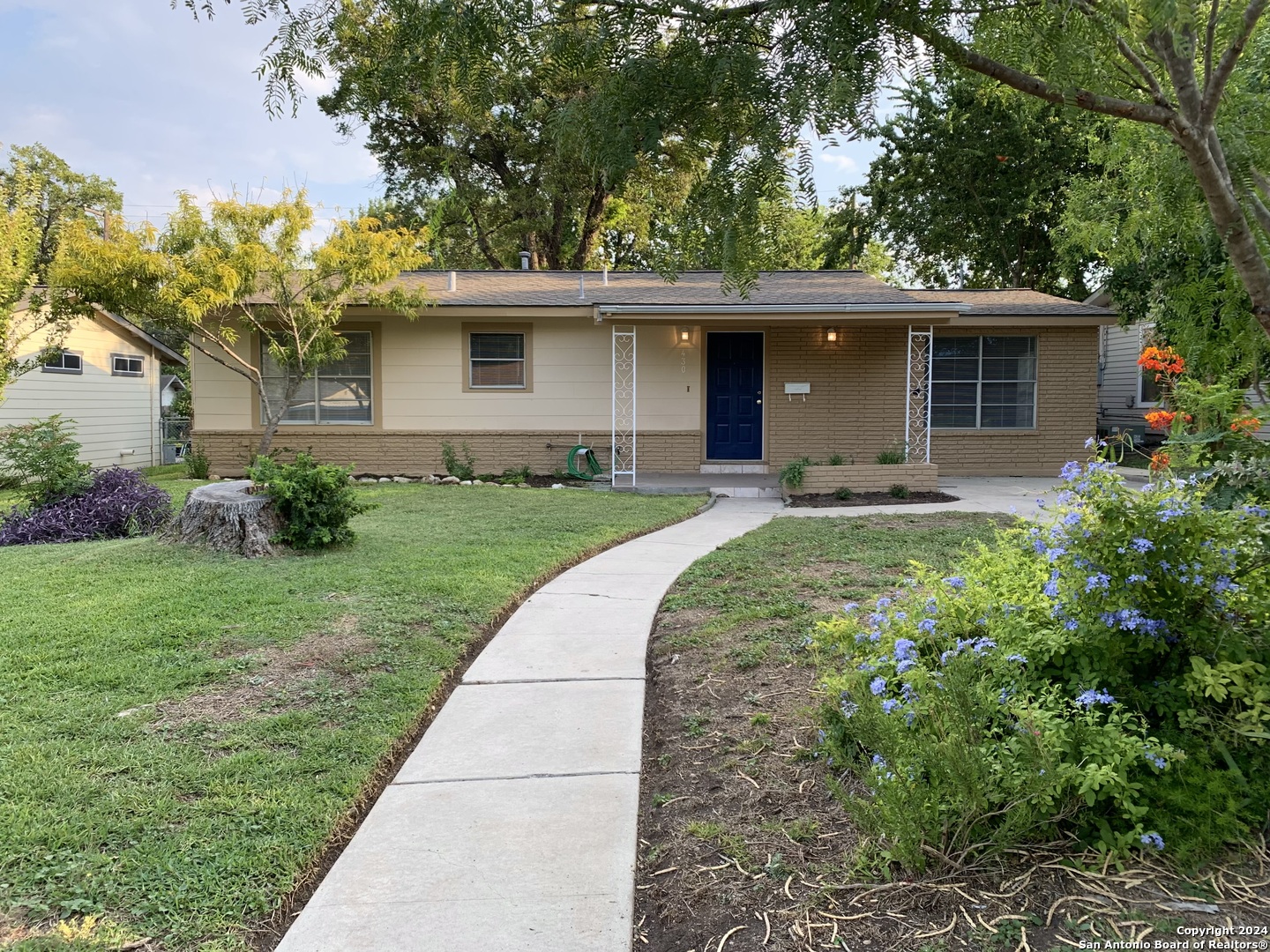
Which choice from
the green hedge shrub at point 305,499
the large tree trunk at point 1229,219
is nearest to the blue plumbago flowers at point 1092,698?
the large tree trunk at point 1229,219

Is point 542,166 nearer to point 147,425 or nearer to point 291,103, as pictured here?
point 147,425

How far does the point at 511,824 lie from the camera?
269 cm

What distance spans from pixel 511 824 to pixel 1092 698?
1.82 m

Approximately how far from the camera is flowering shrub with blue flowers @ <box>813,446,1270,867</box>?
83.0 inches

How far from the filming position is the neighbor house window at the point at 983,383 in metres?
14.2

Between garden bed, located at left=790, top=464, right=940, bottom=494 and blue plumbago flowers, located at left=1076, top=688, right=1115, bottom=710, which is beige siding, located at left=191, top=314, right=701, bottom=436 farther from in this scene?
blue plumbago flowers, located at left=1076, top=688, right=1115, bottom=710

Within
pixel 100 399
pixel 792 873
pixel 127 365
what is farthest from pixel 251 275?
pixel 792 873

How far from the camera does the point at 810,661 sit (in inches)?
156

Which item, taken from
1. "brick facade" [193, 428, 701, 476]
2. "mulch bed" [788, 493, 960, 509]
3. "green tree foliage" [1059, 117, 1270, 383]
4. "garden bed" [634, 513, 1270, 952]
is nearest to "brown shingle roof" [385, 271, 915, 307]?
"brick facade" [193, 428, 701, 476]

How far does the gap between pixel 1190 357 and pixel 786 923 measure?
9.49 feet

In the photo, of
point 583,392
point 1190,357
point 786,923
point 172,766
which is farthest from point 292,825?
point 583,392

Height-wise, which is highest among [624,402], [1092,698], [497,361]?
[497,361]

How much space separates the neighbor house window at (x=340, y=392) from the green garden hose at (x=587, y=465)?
356cm

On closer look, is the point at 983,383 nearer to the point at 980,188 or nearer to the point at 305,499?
the point at 980,188
